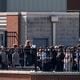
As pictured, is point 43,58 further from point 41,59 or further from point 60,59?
point 60,59

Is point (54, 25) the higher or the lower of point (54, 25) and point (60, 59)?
the higher

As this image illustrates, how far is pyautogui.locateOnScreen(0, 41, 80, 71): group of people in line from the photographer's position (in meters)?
27.2

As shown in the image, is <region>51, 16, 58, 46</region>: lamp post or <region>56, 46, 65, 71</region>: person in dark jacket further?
<region>51, 16, 58, 46</region>: lamp post

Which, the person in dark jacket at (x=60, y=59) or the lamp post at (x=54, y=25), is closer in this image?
the person in dark jacket at (x=60, y=59)

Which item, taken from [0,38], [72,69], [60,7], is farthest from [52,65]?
[60,7]

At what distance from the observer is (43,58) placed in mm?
27438

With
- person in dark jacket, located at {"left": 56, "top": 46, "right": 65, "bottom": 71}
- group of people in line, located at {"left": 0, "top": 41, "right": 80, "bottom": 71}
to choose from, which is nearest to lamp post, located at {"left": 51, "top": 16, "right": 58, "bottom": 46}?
group of people in line, located at {"left": 0, "top": 41, "right": 80, "bottom": 71}

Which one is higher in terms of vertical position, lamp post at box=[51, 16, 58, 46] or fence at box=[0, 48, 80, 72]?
lamp post at box=[51, 16, 58, 46]

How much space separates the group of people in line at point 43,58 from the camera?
27.2 metres

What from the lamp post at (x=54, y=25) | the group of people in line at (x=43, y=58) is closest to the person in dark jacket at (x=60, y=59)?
the group of people in line at (x=43, y=58)

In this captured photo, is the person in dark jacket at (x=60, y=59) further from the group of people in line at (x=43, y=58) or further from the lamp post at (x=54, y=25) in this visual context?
the lamp post at (x=54, y=25)

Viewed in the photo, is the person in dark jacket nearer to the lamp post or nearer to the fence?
the fence

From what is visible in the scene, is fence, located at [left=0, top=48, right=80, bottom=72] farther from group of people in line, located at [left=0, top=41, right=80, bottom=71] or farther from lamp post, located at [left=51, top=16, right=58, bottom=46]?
lamp post, located at [left=51, top=16, right=58, bottom=46]

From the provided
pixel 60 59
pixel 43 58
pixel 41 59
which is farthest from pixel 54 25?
pixel 60 59
